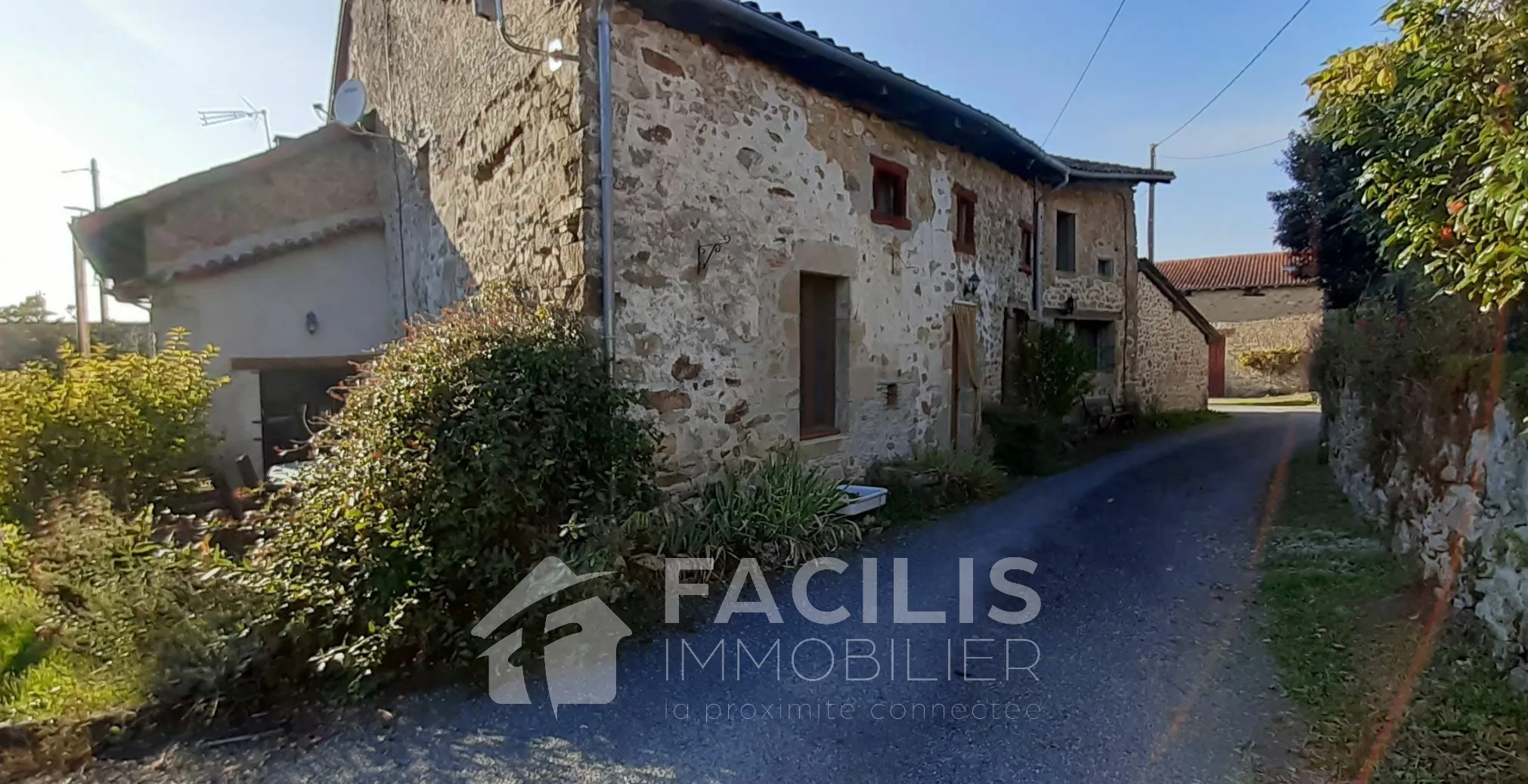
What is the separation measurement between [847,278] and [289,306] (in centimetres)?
671

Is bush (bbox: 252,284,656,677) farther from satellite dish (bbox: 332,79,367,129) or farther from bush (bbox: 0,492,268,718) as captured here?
satellite dish (bbox: 332,79,367,129)

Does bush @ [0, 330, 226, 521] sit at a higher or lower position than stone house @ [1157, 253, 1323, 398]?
lower

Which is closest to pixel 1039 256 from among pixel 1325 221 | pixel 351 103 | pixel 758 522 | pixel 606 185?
pixel 1325 221

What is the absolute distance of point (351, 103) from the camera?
10328 millimetres

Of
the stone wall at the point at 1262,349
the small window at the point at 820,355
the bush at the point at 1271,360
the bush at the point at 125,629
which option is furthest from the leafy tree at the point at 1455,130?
the stone wall at the point at 1262,349

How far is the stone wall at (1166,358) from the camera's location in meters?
15.9

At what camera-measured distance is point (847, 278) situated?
26.0 ft

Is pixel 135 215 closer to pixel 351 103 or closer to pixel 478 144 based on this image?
pixel 351 103

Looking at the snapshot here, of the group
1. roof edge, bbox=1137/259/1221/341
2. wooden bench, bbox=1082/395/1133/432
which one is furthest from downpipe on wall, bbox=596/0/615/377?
roof edge, bbox=1137/259/1221/341

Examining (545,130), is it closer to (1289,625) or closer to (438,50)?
(438,50)

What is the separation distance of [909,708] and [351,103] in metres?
10.6

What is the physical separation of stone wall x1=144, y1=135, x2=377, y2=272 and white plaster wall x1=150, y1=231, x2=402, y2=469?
0.48 meters

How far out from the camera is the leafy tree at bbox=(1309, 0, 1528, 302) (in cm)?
301

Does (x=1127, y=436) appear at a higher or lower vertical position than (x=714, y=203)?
lower
